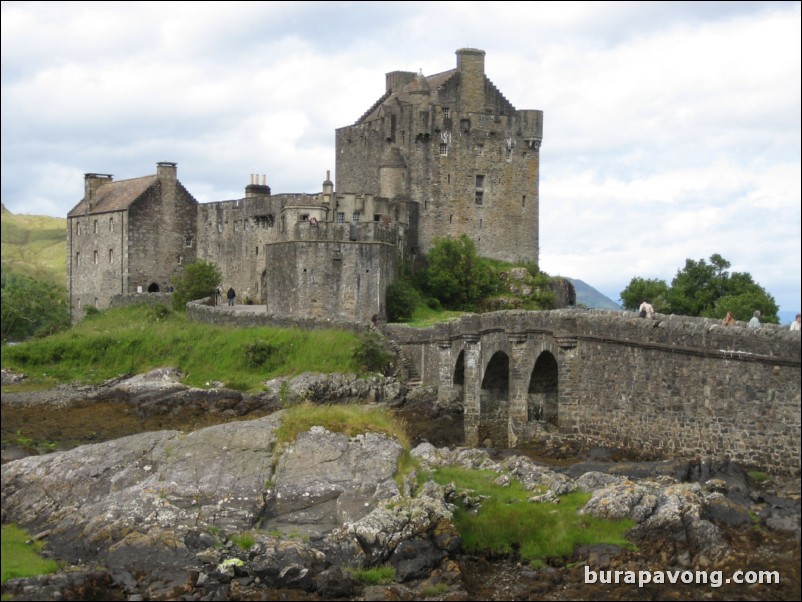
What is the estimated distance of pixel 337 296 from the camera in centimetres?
5300

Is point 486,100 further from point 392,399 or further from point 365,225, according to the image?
point 392,399

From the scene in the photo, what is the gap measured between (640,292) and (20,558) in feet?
128

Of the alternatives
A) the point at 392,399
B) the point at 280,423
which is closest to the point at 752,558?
the point at 280,423

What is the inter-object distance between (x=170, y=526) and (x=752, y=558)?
36.0 ft

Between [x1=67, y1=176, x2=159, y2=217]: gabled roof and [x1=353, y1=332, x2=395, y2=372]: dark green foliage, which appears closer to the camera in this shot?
[x1=353, y1=332, x2=395, y2=372]: dark green foliage

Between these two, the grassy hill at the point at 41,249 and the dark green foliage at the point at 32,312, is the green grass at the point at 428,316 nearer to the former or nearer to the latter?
the dark green foliage at the point at 32,312

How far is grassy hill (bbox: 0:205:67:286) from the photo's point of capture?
9269 centimetres

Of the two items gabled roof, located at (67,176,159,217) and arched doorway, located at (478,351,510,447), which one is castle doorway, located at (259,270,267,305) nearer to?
gabled roof, located at (67,176,159,217)

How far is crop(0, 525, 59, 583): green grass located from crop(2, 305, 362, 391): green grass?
2143 cm

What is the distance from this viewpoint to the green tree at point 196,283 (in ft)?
202

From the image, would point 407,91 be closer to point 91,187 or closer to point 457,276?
point 457,276

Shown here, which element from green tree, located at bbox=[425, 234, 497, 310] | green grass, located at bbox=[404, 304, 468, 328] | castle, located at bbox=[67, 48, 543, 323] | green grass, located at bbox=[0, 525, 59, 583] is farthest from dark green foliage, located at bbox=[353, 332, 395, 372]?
green grass, located at bbox=[0, 525, 59, 583]

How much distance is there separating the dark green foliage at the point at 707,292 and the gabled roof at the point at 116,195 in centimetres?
2572

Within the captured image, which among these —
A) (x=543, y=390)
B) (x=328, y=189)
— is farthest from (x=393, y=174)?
(x=543, y=390)
